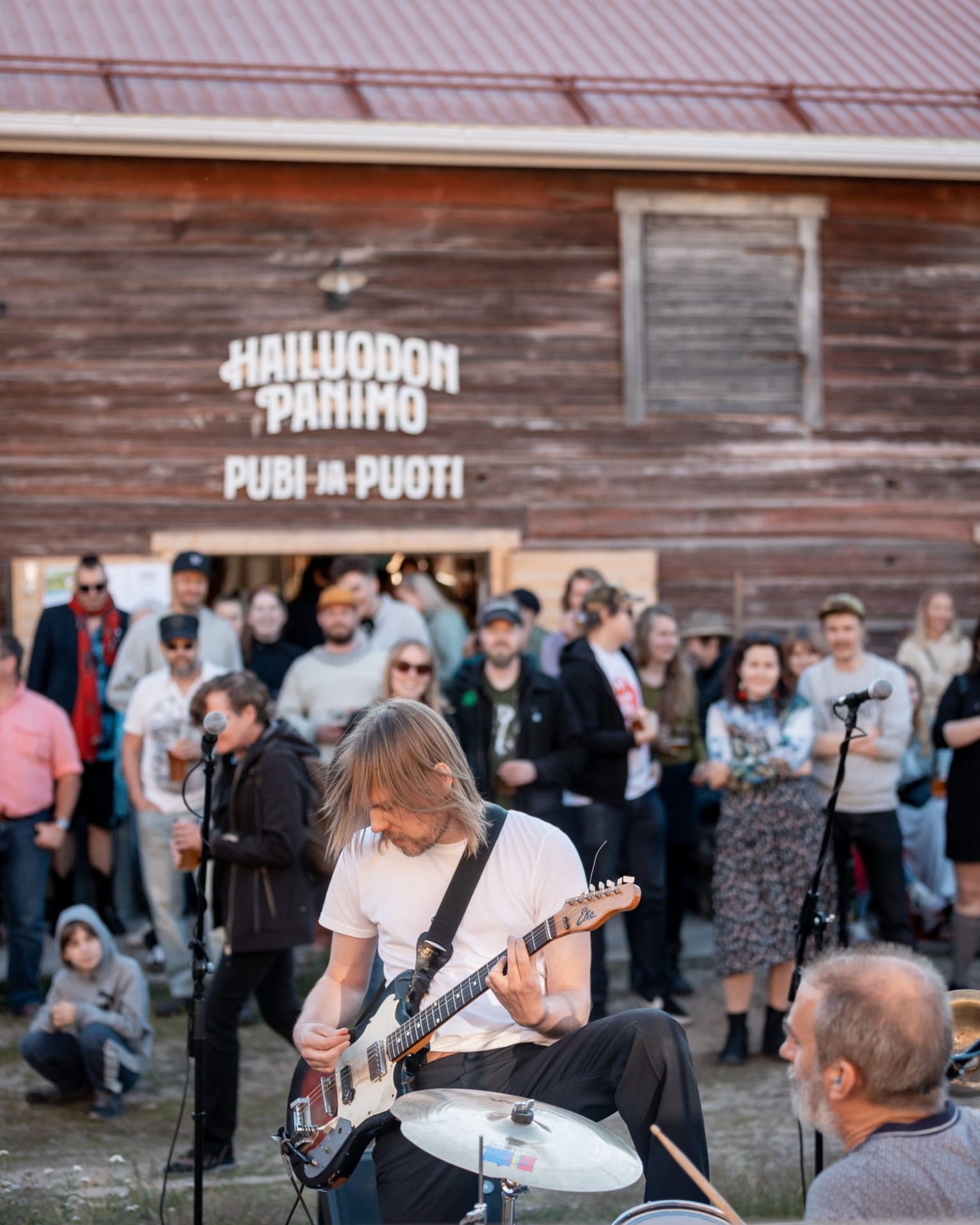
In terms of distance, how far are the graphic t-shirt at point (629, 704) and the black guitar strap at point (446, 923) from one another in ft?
10.9

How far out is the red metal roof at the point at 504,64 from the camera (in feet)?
33.1

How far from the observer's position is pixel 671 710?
7.87m

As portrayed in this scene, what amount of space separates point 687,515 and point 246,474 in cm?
321

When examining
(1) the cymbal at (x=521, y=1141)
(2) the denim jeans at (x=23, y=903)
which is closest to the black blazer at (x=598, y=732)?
(2) the denim jeans at (x=23, y=903)

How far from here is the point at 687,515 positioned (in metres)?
11.1

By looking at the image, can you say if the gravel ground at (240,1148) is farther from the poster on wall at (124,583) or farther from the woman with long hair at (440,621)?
the poster on wall at (124,583)

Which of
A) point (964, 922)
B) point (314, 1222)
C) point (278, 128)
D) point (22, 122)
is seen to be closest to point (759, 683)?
point (964, 922)

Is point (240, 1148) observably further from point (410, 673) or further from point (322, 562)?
point (322, 562)

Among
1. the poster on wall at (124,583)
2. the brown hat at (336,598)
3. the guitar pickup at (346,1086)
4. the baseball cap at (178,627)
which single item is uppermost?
the poster on wall at (124,583)

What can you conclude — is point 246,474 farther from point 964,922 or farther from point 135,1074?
point 964,922

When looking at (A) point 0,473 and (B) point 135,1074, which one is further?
(A) point 0,473

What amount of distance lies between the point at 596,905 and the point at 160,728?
4465 mm

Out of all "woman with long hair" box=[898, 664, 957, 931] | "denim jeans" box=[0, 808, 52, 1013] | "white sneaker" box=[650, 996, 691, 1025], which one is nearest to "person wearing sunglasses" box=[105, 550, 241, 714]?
"denim jeans" box=[0, 808, 52, 1013]

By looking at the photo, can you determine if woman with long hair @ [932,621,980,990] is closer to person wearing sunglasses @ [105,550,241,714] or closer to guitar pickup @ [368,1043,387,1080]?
person wearing sunglasses @ [105,550,241,714]
